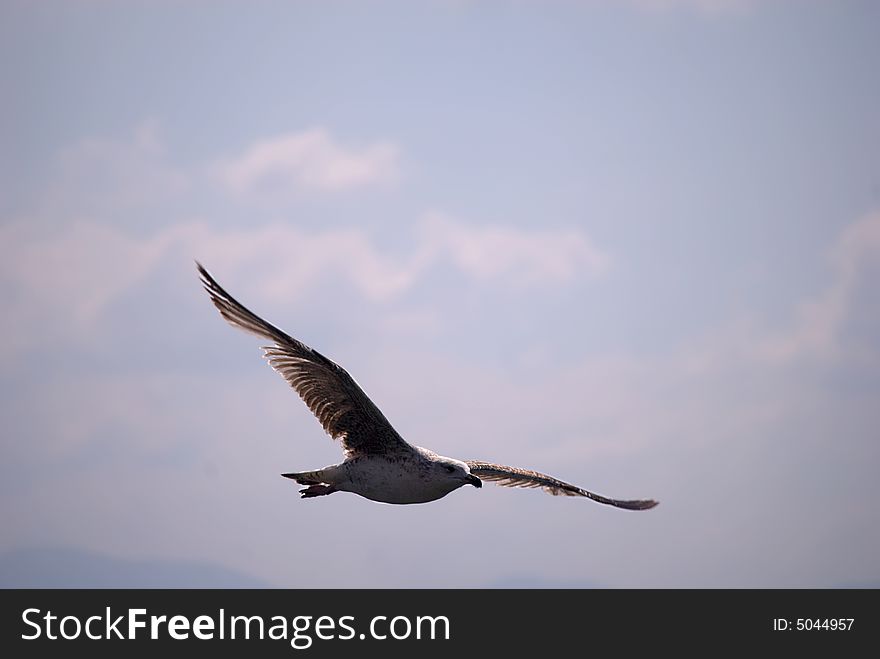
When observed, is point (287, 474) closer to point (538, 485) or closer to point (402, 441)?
point (402, 441)

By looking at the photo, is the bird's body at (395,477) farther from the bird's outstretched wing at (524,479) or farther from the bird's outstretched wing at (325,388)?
the bird's outstretched wing at (524,479)

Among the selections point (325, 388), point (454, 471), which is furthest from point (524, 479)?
point (325, 388)

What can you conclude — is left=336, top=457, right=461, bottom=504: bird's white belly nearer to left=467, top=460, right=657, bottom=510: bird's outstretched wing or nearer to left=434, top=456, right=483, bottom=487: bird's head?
left=434, top=456, right=483, bottom=487: bird's head

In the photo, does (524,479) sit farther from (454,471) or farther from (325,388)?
(325,388)

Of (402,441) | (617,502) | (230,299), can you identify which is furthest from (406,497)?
(617,502)

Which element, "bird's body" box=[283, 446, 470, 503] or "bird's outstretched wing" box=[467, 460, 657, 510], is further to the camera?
"bird's outstretched wing" box=[467, 460, 657, 510]

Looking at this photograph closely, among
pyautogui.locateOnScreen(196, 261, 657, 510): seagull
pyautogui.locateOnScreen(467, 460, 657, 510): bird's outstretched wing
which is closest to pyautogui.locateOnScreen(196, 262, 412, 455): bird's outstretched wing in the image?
pyautogui.locateOnScreen(196, 261, 657, 510): seagull

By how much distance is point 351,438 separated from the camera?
22.3 metres

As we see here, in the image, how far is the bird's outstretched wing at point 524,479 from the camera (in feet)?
86.3

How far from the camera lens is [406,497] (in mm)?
21859

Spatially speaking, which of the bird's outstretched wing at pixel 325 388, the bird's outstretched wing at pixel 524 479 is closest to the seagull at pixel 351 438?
the bird's outstretched wing at pixel 325 388

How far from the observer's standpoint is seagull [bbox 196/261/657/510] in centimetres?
2133

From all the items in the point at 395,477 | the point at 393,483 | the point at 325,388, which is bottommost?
the point at 393,483

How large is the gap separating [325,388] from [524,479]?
7429 mm
